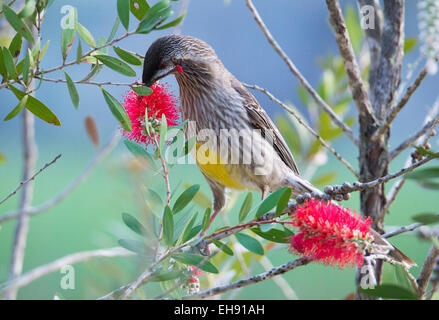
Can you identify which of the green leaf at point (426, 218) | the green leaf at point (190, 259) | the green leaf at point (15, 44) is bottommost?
the green leaf at point (190, 259)

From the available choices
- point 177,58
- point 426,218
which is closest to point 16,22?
point 426,218

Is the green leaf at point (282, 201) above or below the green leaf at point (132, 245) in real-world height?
above

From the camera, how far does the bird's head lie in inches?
63.4

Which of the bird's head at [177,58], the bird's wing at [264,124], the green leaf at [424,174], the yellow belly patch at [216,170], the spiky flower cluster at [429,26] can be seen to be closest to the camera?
the green leaf at [424,174]

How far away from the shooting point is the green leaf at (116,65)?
1057 millimetres

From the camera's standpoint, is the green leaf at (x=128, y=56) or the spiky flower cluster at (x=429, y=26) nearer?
the spiky flower cluster at (x=429, y=26)

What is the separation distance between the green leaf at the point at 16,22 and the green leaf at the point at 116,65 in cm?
15

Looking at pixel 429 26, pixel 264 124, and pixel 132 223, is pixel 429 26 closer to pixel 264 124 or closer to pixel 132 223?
pixel 132 223

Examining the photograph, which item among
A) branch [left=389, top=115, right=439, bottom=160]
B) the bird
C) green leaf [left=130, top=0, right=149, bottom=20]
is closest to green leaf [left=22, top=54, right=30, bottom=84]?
green leaf [left=130, top=0, right=149, bottom=20]

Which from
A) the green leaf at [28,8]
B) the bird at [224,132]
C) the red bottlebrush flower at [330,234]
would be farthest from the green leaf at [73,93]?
the bird at [224,132]

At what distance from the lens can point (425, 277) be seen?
3.92 feet

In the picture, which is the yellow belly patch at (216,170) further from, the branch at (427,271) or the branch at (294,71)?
the branch at (427,271)

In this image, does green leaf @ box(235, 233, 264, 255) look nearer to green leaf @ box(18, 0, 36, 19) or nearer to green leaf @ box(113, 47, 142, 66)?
green leaf @ box(113, 47, 142, 66)

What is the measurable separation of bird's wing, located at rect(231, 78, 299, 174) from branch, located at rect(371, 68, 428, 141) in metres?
0.59
